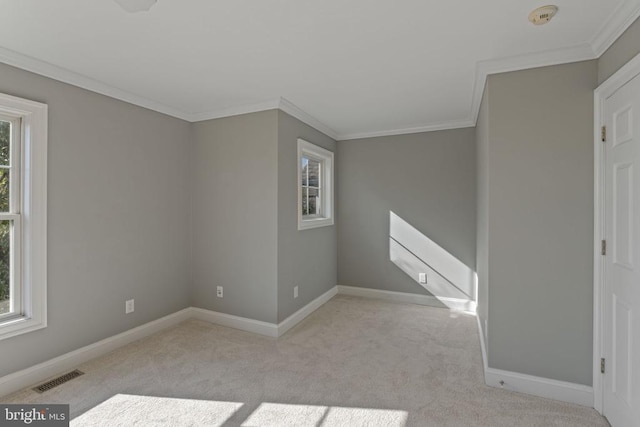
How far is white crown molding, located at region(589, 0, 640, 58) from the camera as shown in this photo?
5.35 feet

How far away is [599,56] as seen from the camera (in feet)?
6.72

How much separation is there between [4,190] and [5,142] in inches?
13.5

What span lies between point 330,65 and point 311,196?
2138 mm

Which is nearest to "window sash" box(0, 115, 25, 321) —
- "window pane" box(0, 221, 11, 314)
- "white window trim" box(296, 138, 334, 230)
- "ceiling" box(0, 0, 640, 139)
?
"window pane" box(0, 221, 11, 314)

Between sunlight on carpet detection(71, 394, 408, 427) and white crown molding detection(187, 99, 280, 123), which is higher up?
white crown molding detection(187, 99, 280, 123)

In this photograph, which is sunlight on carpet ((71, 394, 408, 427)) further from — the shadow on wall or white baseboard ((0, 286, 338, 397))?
the shadow on wall

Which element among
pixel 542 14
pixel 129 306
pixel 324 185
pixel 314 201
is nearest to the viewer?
pixel 542 14

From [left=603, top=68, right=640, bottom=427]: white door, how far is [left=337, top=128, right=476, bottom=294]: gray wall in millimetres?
2005

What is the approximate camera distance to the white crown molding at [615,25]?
5.35ft

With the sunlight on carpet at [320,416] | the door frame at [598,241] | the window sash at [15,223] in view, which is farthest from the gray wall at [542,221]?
the window sash at [15,223]

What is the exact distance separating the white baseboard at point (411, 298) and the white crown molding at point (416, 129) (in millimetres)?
2150

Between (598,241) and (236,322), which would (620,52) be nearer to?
(598,241)

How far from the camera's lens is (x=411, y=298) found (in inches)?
170
